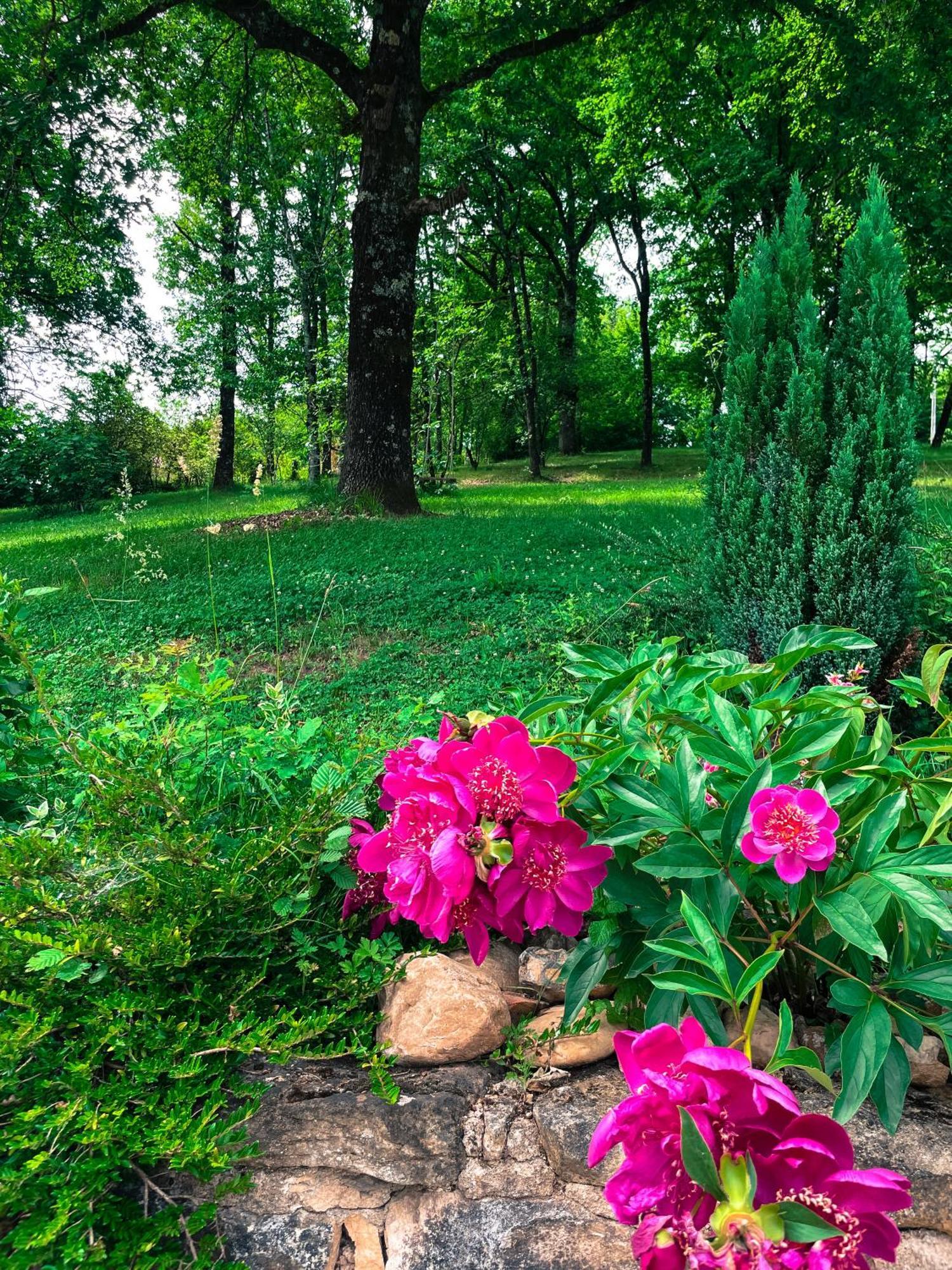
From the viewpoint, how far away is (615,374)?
33406 millimetres

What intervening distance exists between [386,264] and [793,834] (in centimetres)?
927

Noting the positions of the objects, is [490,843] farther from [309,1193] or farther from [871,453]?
[871,453]

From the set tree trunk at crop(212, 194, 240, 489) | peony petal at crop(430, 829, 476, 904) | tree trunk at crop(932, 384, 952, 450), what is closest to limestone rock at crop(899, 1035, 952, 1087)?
peony petal at crop(430, 829, 476, 904)

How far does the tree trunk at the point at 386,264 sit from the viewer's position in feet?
28.3

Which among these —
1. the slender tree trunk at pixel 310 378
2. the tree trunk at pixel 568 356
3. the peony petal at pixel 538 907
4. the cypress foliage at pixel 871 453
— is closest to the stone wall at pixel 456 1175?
the peony petal at pixel 538 907

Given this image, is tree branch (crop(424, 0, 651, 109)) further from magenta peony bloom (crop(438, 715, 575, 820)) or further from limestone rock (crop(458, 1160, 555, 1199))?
limestone rock (crop(458, 1160, 555, 1199))

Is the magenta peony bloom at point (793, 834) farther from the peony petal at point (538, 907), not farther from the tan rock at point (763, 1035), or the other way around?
the tan rock at point (763, 1035)

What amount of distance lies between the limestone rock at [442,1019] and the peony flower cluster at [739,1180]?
0.68 m

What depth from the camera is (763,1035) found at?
53.6 inches

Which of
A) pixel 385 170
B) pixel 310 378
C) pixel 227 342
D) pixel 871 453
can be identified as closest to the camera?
pixel 871 453

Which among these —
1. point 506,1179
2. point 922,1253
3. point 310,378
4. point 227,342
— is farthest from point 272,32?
point 310,378

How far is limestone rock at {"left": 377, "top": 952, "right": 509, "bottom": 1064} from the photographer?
142 cm

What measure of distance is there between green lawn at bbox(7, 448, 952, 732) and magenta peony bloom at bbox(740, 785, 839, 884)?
4.14 ft

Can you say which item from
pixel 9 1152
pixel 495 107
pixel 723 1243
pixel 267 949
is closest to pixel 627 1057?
pixel 723 1243
